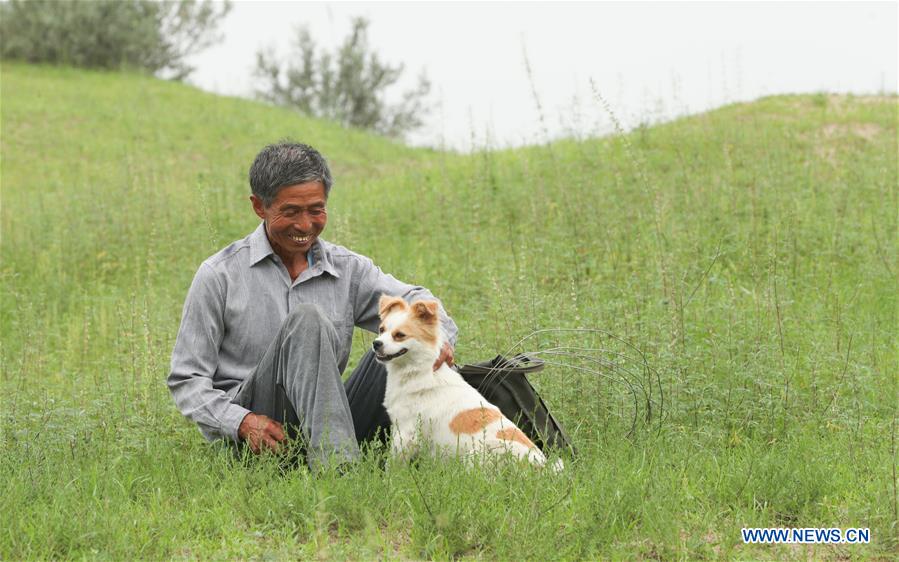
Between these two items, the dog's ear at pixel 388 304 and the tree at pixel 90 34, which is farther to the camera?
the tree at pixel 90 34

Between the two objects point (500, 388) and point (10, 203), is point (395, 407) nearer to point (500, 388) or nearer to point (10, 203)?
point (500, 388)

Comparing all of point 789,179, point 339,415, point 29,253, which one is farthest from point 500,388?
point 29,253

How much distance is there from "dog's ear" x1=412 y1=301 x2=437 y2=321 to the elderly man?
23 centimetres

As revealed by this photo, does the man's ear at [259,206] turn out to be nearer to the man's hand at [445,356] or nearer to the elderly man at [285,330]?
the elderly man at [285,330]

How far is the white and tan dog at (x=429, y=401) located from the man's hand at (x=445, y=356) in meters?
0.02

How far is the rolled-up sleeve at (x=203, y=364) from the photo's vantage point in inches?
161

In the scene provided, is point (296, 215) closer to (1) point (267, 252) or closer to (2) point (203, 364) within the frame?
(1) point (267, 252)

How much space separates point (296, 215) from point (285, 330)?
610 mm

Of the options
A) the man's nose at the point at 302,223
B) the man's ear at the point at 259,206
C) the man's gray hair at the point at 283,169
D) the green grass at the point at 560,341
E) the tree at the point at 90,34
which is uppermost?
the tree at the point at 90,34

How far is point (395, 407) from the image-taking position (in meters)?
4.16

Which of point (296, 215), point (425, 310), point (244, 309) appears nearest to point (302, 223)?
point (296, 215)

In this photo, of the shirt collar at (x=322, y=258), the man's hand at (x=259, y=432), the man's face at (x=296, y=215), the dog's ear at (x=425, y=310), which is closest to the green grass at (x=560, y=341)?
the man's hand at (x=259, y=432)

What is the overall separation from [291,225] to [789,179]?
726 centimetres

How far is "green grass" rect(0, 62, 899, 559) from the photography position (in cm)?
358
